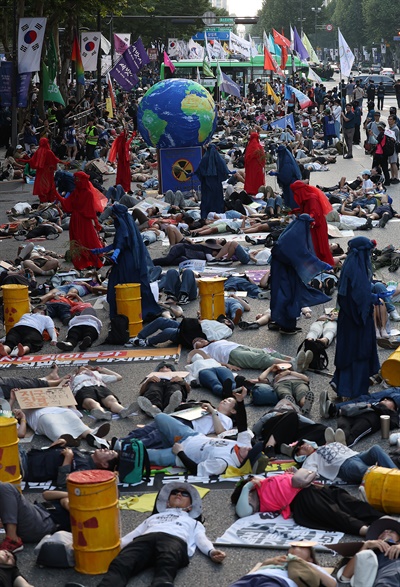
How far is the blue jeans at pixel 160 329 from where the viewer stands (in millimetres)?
15156

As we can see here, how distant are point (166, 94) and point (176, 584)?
1994cm

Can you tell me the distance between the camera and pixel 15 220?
25.4m

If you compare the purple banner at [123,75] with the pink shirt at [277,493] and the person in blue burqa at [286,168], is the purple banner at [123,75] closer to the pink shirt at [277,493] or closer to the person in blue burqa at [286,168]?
the person in blue burqa at [286,168]

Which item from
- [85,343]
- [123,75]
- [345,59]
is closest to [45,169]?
[123,75]

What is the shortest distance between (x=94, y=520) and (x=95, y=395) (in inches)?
157

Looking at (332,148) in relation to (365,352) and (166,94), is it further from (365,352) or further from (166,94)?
(365,352)

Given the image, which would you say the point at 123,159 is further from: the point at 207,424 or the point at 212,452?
the point at 212,452

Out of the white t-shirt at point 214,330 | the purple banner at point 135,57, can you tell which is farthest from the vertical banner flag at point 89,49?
the white t-shirt at point 214,330

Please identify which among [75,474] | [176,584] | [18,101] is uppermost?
[18,101]

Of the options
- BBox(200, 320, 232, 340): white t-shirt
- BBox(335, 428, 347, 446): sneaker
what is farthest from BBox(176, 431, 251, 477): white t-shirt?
BBox(200, 320, 232, 340): white t-shirt

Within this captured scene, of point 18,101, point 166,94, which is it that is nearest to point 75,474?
point 166,94

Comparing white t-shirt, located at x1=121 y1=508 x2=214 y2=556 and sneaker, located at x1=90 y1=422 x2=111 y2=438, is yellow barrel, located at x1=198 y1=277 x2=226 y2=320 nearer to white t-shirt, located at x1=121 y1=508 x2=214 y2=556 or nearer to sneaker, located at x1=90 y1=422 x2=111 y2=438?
sneaker, located at x1=90 y1=422 x2=111 y2=438

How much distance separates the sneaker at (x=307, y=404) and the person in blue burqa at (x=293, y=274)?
330 centimetres

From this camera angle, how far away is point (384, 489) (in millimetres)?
9383
